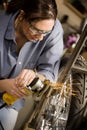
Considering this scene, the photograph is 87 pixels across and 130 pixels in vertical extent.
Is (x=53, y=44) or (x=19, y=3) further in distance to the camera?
(x=53, y=44)

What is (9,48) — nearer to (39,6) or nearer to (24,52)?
(24,52)

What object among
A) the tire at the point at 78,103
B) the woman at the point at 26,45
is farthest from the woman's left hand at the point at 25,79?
the tire at the point at 78,103

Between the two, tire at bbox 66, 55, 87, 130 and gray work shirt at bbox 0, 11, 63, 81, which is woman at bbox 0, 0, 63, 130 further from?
tire at bbox 66, 55, 87, 130

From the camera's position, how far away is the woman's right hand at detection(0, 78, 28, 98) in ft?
4.00

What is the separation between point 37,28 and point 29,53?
0.23 meters

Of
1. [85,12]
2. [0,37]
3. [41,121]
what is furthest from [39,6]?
[85,12]

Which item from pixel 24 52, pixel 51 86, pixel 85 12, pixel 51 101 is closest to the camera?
pixel 51 86

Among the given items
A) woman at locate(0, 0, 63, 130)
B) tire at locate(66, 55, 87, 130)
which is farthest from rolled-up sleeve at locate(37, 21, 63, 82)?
tire at locate(66, 55, 87, 130)

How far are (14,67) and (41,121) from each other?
284 millimetres

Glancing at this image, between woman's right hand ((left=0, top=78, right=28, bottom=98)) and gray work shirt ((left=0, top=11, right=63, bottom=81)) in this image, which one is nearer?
woman's right hand ((left=0, top=78, right=28, bottom=98))

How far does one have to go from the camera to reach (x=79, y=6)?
3.43 m

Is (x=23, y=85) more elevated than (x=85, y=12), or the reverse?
(x=23, y=85)

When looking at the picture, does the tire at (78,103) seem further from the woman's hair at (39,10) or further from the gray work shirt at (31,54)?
the woman's hair at (39,10)

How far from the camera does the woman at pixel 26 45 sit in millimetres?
1199
